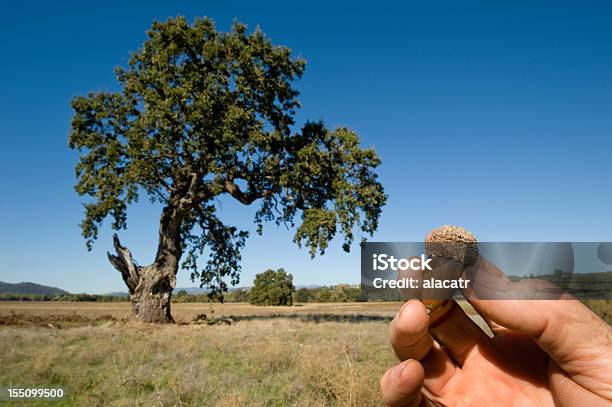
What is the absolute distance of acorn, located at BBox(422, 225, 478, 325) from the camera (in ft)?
4.28

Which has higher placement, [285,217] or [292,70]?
[292,70]

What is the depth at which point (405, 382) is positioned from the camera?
4.78ft

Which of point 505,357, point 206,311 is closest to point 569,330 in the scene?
point 505,357

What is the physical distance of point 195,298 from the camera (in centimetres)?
7725

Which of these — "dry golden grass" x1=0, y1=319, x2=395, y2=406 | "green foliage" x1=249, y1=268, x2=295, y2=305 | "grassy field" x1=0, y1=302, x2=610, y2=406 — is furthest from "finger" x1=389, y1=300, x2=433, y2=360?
"green foliage" x1=249, y1=268, x2=295, y2=305

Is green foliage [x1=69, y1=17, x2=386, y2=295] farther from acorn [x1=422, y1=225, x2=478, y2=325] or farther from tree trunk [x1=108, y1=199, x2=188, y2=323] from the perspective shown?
acorn [x1=422, y1=225, x2=478, y2=325]

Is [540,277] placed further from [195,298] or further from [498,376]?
[195,298]

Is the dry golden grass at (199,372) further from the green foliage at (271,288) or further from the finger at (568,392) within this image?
the green foliage at (271,288)

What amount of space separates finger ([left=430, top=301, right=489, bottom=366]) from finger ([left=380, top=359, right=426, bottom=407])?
166 mm

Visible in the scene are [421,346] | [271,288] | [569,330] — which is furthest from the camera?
[271,288]

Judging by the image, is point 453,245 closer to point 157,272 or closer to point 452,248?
point 452,248

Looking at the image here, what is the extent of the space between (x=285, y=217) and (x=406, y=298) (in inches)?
747

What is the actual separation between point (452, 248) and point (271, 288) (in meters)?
57.7

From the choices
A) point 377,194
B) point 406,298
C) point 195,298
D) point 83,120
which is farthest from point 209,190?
point 195,298
